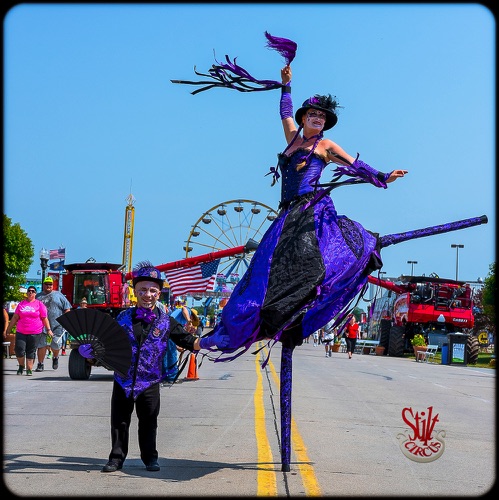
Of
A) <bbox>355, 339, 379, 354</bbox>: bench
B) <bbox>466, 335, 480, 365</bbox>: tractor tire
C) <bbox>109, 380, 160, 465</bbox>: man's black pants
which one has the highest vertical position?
<bbox>109, 380, 160, 465</bbox>: man's black pants

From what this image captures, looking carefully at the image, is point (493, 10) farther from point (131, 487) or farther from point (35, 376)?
point (35, 376)

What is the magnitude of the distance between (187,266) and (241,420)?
23471 millimetres

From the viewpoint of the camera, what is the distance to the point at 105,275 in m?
29.4

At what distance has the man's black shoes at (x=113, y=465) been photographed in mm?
6598

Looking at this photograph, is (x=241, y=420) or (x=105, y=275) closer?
(x=241, y=420)

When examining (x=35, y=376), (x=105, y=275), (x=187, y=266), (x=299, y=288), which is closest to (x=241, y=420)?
(x=299, y=288)

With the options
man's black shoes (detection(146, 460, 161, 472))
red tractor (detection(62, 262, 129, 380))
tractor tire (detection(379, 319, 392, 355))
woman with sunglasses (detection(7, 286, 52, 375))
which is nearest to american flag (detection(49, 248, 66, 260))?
tractor tire (detection(379, 319, 392, 355))

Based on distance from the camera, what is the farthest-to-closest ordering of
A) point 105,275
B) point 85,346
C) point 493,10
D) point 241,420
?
point 105,275 < point 241,420 < point 85,346 < point 493,10

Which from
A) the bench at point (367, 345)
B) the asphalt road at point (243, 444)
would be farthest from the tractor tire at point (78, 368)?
the bench at point (367, 345)

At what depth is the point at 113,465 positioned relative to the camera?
6.64 m

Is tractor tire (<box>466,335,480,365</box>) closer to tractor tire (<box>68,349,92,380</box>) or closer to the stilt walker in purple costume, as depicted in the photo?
tractor tire (<box>68,349,92,380</box>)

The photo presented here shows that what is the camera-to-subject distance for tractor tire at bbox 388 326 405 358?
4072 cm

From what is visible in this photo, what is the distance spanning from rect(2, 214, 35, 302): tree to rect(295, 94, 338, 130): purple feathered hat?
67.0 metres

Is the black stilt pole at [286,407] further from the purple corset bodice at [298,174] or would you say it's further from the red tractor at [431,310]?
the red tractor at [431,310]
